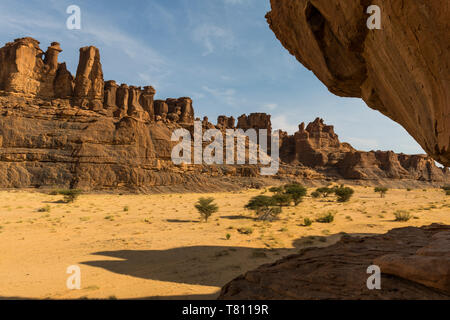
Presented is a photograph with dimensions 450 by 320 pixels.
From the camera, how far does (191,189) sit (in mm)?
46625

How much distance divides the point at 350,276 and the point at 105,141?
47.7m

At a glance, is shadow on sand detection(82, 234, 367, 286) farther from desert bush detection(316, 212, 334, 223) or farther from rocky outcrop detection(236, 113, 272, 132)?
rocky outcrop detection(236, 113, 272, 132)

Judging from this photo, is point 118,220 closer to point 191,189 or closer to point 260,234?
point 260,234

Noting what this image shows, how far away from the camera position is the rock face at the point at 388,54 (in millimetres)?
4523

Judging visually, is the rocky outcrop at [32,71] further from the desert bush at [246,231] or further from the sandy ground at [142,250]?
the desert bush at [246,231]

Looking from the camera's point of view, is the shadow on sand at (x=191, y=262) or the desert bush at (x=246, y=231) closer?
the shadow on sand at (x=191, y=262)

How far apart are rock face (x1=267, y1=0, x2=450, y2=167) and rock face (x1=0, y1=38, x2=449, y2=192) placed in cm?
3777

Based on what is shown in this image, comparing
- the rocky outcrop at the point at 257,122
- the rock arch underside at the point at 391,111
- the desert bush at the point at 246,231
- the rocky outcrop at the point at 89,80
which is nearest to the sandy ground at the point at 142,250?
the desert bush at the point at 246,231

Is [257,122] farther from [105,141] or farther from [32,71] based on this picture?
[32,71]

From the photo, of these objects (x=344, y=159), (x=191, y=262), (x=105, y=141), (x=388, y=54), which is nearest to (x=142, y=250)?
(x=191, y=262)

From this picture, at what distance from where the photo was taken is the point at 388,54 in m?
6.05

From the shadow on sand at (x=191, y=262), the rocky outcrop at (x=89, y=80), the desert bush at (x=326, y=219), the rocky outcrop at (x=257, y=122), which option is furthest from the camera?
the rocky outcrop at (x=257, y=122)

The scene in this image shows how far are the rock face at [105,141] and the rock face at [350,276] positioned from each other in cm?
3887
